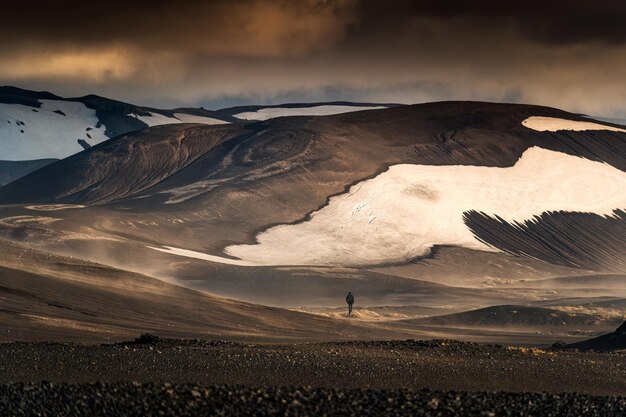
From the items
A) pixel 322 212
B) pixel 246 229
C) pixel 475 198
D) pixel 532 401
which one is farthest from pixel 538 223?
pixel 532 401

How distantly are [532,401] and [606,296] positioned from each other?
79206 millimetres

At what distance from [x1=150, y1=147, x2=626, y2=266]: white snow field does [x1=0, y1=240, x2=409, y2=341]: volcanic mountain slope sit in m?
42.5

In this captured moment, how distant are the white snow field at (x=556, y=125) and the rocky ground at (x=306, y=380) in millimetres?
130141

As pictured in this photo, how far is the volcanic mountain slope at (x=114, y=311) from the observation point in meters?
40.8

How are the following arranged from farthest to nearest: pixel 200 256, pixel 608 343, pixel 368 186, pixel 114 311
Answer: pixel 368 186
pixel 200 256
pixel 114 311
pixel 608 343

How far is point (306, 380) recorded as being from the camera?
25.8 m

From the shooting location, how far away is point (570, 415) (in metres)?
19.7

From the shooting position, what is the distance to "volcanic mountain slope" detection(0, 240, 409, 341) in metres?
40.8

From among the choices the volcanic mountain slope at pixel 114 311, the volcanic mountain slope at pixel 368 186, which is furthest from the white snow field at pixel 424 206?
A: the volcanic mountain slope at pixel 114 311

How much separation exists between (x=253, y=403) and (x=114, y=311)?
98.2ft

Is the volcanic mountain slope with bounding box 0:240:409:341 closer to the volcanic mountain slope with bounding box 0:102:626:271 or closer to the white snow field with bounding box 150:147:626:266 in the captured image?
the white snow field with bounding box 150:147:626:266

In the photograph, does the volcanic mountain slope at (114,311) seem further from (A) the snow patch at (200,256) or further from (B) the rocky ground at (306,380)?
(A) the snow patch at (200,256)

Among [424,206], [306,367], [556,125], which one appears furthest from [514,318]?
[556,125]

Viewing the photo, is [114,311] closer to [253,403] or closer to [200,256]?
[253,403]
